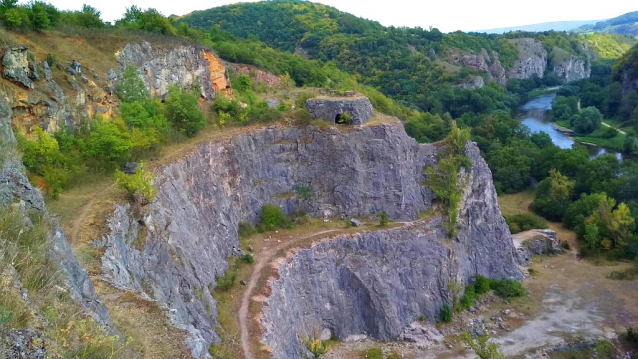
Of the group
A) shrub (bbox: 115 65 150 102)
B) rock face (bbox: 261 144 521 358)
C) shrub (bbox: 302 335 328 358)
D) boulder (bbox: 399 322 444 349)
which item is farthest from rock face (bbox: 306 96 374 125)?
shrub (bbox: 302 335 328 358)

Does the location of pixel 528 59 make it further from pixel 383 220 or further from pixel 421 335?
pixel 421 335

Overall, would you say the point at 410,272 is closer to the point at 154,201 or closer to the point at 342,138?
the point at 342,138

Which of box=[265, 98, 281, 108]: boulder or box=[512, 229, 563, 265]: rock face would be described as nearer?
box=[265, 98, 281, 108]: boulder

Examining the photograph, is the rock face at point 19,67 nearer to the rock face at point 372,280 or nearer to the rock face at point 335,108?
the rock face at point 372,280

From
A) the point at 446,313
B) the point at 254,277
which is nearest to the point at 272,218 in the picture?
the point at 254,277

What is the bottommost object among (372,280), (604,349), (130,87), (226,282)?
(604,349)

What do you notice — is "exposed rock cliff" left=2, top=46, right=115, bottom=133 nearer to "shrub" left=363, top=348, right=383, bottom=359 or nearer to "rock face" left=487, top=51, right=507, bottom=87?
"shrub" left=363, top=348, right=383, bottom=359
